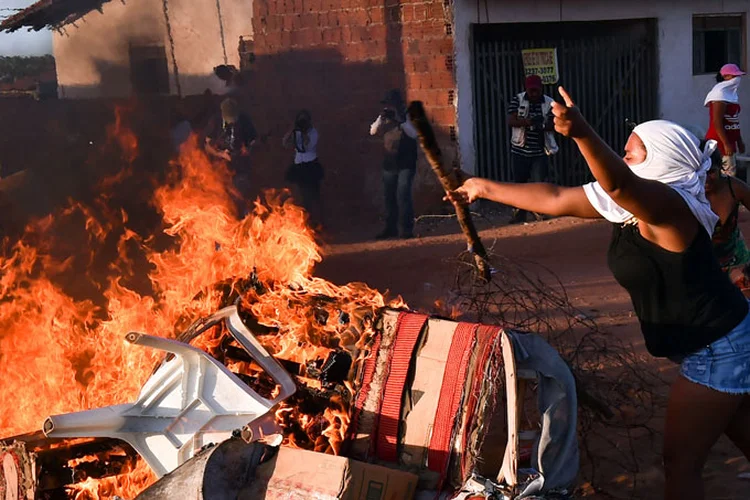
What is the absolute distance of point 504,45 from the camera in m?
15.0

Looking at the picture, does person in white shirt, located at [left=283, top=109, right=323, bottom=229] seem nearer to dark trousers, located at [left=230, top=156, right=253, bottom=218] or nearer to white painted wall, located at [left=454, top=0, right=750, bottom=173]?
dark trousers, located at [left=230, top=156, right=253, bottom=218]

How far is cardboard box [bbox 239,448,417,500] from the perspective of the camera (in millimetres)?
3559

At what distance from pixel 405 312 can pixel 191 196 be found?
2517 mm

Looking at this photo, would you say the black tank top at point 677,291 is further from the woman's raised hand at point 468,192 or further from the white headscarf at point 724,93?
the white headscarf at point 724,93

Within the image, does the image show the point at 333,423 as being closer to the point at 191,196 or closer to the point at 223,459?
the point at 223,459

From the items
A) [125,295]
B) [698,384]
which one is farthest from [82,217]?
[698,384]

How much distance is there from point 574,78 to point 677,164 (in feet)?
42.2

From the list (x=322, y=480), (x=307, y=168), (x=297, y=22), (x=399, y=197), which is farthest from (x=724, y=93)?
(x=322, y=480)

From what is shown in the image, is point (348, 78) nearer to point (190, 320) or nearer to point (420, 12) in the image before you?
Result: point (420, 12)

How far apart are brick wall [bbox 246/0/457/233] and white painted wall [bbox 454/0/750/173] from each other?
287 mm

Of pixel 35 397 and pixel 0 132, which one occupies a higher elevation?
pixel 0 132

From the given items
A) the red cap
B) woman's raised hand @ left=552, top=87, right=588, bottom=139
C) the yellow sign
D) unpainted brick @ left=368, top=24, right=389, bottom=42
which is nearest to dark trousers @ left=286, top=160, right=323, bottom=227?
unpainted brick @ left=368, top=24, right=389, bottom=42

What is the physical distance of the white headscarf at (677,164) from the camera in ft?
11.5

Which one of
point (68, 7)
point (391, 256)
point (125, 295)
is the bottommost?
point (391, 256)
